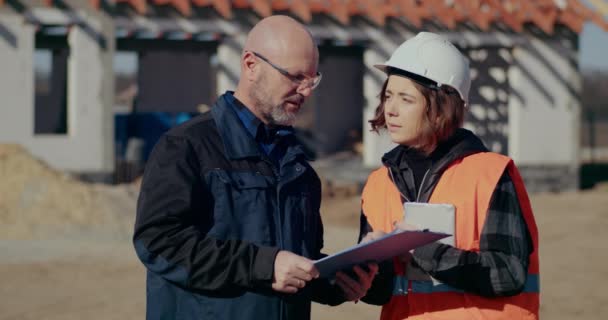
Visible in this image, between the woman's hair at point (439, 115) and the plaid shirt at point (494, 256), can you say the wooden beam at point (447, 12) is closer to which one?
the woman's hair at point (439, 115)

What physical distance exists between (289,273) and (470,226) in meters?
0.63

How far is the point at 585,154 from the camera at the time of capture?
33438 mm

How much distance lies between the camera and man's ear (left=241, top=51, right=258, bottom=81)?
3.31 meters

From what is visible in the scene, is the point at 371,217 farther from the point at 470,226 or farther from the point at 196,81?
the point at 196,81

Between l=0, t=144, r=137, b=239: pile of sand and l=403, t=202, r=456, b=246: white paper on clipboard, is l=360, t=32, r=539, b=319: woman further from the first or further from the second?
l=0, t=144, r=137, b=239: pile of sand

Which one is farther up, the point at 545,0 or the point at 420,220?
the point at 545,0

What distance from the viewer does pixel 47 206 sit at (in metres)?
13.3

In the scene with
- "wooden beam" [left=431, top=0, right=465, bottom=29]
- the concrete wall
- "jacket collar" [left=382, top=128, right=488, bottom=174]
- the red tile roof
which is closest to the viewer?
"jacket collar" [left=382, top=128, right=488, bottom=174]

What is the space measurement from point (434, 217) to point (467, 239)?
13 centimetres

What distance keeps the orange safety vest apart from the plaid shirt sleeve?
0.04 meters

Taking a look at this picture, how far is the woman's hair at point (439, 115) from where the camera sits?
3.46m

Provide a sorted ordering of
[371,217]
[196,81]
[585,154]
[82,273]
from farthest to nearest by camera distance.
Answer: [585,154]
[196,81]
[82,273]
[371,217]

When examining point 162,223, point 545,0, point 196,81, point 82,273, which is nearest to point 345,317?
point 82,273

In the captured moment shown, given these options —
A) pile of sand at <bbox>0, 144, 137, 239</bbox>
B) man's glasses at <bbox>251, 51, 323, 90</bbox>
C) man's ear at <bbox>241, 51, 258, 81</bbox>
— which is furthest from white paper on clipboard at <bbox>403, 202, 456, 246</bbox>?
pile of sand at <bbox>0, 144, 137, 239</bbox>
